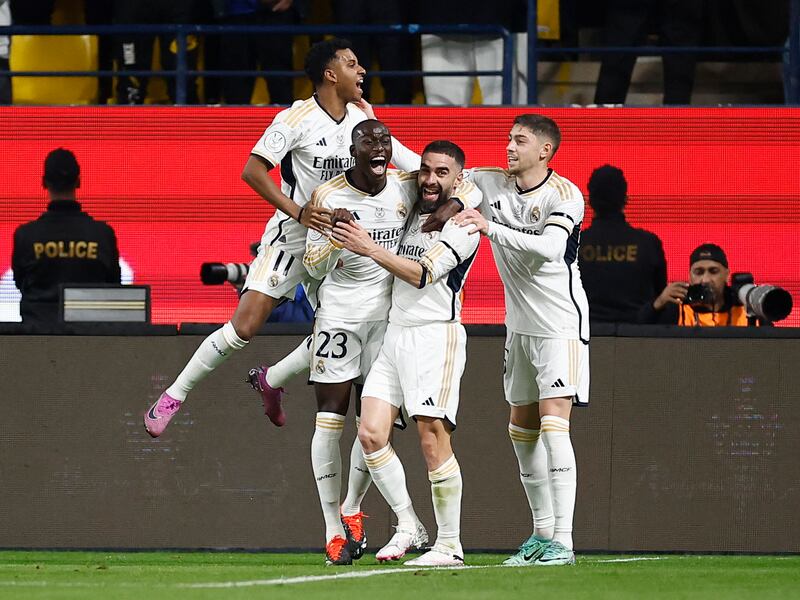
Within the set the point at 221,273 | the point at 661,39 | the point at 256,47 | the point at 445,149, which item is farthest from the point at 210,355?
the point at 661,39

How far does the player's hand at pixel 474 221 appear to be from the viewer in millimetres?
7566

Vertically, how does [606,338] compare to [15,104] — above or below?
below

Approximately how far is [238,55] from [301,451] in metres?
3.67

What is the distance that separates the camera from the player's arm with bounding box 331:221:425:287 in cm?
749

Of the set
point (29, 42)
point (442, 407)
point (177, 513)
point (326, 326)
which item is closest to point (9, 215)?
point (29, 42)

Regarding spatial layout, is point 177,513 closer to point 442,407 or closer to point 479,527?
point 479,527

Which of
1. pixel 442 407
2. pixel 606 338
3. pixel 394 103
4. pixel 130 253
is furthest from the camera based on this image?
pixel 394 103

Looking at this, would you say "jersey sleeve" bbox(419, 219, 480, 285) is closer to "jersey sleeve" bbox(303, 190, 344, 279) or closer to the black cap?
"jersey sleeve" bbox(303, 190, 344, 279)

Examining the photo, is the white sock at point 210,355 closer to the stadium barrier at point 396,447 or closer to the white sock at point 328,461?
the white sock at point 328,461

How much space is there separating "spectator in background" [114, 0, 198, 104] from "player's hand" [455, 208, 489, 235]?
473cm

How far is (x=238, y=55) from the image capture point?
12.0 metres

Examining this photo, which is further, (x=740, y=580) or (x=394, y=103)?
(x=394, y=103)

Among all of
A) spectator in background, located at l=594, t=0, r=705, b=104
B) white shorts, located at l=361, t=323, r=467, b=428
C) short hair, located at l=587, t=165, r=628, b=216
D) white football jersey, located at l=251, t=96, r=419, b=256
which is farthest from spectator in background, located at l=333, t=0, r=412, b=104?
white shorts, located at l=361, t=323, r=467, b=428

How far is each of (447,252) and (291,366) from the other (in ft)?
4.66
